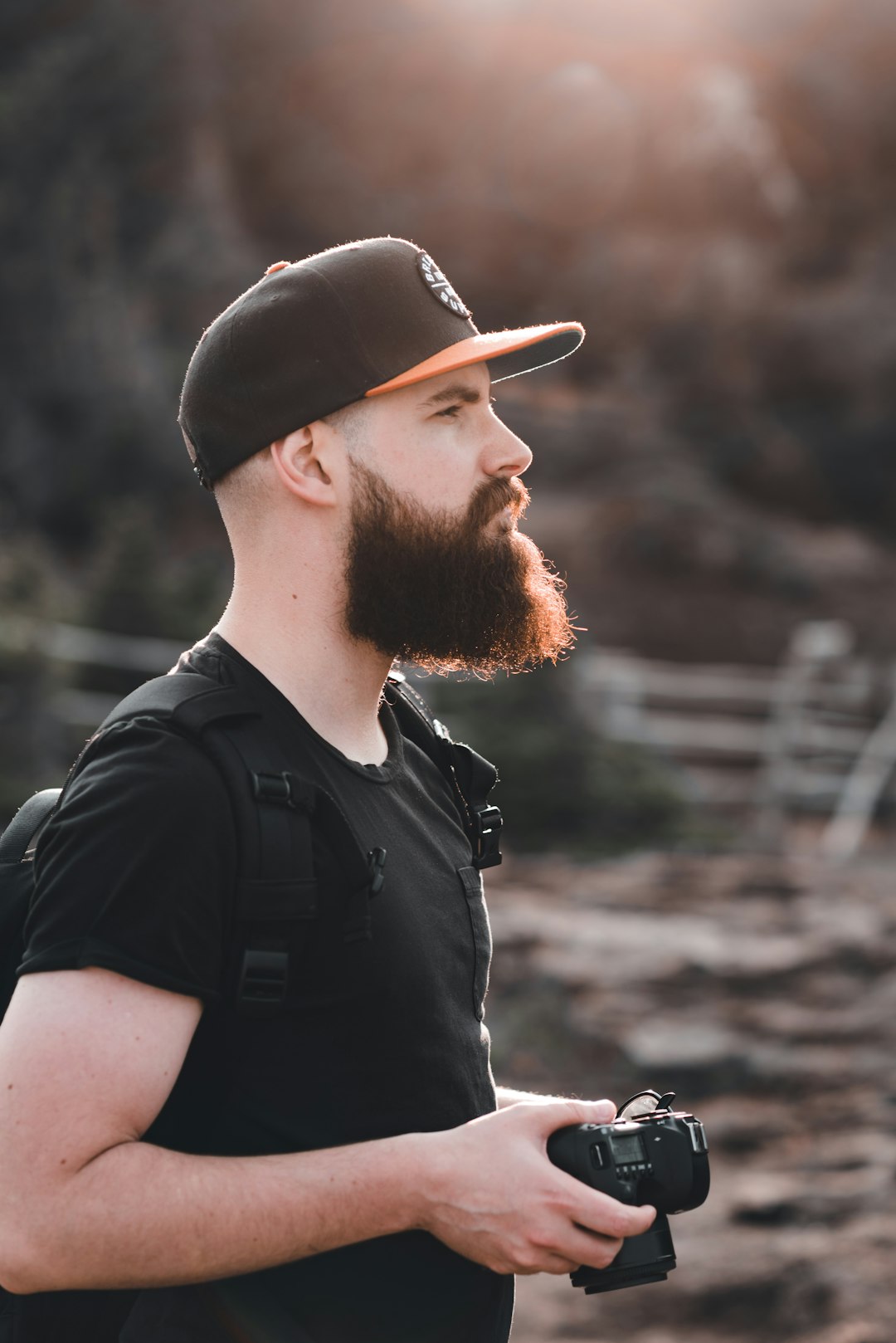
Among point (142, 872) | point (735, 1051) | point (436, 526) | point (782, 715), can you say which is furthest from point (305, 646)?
point (782, 715)

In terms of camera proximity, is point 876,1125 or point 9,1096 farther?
point 876,1125

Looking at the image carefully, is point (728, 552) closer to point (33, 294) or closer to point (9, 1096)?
point (33, 294)

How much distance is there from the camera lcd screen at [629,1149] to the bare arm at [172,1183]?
58 millimetres

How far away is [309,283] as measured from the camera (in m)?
1.67

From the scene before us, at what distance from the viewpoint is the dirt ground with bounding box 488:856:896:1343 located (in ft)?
13.3

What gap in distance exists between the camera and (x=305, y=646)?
5.52 feet

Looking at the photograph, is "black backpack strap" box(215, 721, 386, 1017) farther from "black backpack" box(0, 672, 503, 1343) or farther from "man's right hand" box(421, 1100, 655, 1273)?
"man's right hand" box(421, 1100, 655, 1273)

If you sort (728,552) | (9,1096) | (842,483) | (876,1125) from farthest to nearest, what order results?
1. (842,483)
2. (728,552)
3. (876,1125)
4. (9,1096)

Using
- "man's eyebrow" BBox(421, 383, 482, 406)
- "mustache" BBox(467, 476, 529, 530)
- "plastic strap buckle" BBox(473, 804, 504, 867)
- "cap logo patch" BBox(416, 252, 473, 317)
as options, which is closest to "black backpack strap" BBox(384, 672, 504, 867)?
"plastic strap buckle" BBox(473, 804, 504, 867)

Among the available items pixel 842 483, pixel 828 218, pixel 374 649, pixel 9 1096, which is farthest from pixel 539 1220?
pixel 828 218

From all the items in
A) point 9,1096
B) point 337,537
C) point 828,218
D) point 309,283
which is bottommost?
point 828,218

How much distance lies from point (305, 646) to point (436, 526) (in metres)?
0.22

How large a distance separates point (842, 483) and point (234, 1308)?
25.3 m

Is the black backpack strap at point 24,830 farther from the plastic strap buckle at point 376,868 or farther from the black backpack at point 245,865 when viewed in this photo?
the plastic strap buckle at point 376,868
